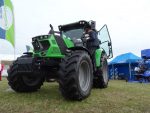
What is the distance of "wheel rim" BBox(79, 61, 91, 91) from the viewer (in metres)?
9.12

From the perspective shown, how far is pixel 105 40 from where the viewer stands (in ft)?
42.9

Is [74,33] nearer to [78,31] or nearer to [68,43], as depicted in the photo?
[78,31]

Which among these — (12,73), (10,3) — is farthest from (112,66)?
(12,73)

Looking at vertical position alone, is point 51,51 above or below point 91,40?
below

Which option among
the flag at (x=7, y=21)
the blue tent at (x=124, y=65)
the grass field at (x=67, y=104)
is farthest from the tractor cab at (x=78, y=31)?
the blue tent at (x=124, y=65)

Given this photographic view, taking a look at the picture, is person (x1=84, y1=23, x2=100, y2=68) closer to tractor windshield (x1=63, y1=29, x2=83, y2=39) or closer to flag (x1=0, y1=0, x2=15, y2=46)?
tractor windshield (x1=63, y1=29, x2=83, y2=39)

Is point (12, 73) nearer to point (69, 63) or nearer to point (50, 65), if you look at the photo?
point (50, 65)

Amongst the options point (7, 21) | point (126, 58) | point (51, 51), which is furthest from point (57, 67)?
point (126, 58)

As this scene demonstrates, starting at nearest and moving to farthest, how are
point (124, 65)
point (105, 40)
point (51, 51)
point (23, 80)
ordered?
1. point (51, 51)
2. point (23, 80)
3. point (105, 40)
4. point (124, 65)

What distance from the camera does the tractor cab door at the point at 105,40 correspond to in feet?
41.5

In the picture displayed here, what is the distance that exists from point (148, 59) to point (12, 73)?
17.0m

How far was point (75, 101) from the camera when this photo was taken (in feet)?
27.3

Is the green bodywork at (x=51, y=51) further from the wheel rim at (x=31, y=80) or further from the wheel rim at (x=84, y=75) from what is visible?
the wheel rim at (x=31, y=80)

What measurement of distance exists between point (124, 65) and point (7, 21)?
13.3m
